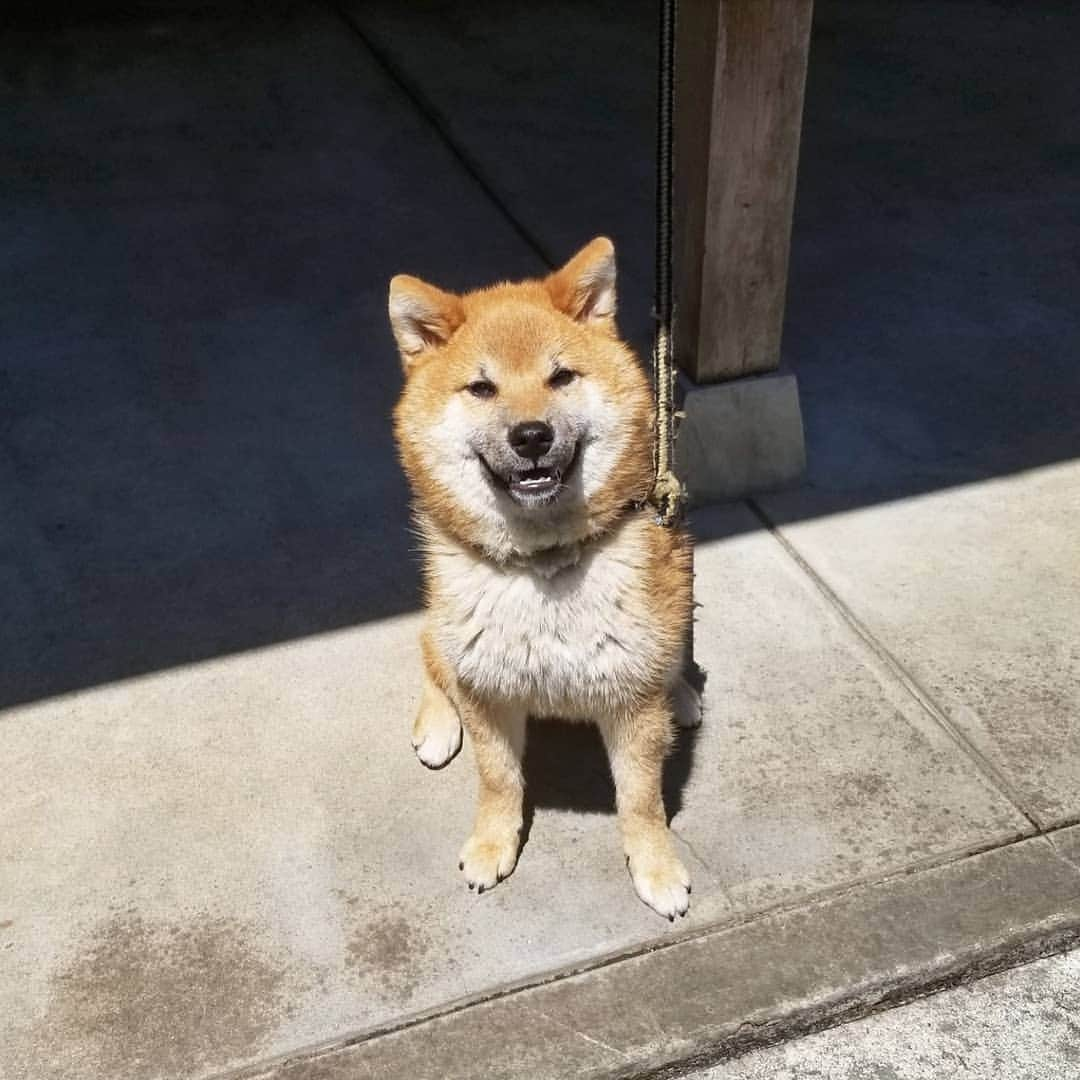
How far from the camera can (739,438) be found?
4.07 metres

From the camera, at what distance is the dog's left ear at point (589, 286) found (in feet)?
8.82

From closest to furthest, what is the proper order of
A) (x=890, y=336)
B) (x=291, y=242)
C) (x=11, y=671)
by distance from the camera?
1. (x=11, y=671)
2. (x=890, y=336)
3. (x=291, y=242)

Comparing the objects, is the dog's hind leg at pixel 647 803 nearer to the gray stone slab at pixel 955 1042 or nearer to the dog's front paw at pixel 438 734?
the gray stone slab at pixel 955 1042

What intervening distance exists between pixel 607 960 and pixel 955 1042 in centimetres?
72

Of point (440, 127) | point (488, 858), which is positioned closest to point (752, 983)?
point (488, 858)

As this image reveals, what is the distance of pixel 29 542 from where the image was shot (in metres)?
4.05

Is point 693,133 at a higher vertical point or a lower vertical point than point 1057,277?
higher

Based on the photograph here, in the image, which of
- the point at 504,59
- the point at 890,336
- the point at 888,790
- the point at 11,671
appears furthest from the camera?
the point at 504,59

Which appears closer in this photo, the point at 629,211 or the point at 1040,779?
the point at 1040,779

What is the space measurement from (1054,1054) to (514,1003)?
3.58ft

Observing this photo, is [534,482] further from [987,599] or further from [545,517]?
[987,599]

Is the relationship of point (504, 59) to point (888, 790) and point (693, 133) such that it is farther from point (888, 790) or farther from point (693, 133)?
point (888, 790)

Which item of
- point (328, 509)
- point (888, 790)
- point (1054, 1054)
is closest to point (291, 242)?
point (328, 509)

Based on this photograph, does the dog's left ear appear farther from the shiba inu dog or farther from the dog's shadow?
the dog's shadow
